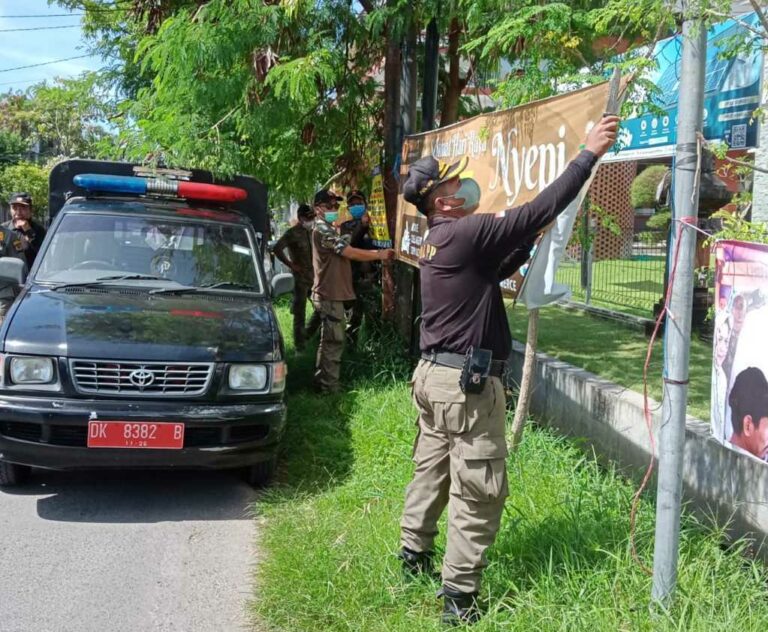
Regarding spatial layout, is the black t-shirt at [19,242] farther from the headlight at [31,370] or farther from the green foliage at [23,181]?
the green foliage at [23,181]

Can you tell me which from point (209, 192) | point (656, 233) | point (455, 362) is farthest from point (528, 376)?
point (656, 233)

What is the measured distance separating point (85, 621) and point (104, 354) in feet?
5.36

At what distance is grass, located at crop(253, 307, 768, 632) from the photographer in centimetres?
304

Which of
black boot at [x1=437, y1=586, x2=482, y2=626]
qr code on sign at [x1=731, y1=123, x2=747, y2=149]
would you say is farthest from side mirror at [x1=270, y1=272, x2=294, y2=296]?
qr code on sign at [x1=731, y1=123, x2=747, y2=149]

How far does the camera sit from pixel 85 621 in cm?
346

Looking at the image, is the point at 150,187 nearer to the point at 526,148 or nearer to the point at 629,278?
the point at 526,148

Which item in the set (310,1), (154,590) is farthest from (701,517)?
(310,1)

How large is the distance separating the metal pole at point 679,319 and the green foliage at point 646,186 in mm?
19133

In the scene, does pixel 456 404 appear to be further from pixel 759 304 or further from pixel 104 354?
pixel 104 354

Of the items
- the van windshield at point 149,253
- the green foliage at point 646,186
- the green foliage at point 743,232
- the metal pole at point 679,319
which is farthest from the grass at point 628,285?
the green foliage at point 646,186

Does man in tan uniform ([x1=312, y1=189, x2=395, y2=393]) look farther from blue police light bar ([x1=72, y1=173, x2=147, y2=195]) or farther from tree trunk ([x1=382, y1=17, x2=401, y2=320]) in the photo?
blue police light bar ([x1=72, y1=173, x2=147, y2=195])

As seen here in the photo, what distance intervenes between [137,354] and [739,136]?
20.1 feet

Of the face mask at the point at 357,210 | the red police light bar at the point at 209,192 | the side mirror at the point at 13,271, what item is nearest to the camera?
the side mirror at the point at 13,271

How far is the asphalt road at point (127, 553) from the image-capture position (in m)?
3.53
